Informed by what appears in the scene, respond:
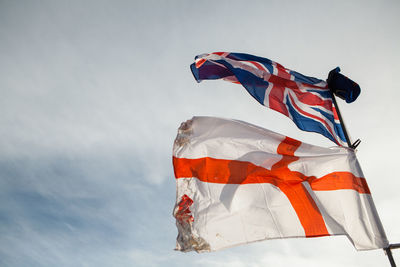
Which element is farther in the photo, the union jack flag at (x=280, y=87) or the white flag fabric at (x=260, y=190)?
the union jack flag at (x=280, y=87)

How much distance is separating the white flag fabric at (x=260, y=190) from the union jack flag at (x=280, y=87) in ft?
2.44

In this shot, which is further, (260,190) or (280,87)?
(280,87)

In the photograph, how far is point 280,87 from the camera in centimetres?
689

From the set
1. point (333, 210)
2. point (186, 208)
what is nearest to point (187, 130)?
point (186, 208)

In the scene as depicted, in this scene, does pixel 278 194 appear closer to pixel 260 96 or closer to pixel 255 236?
pixel 255 236

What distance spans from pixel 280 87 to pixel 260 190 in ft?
8.93

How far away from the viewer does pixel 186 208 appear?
5.38m

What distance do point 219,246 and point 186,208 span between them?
94cm

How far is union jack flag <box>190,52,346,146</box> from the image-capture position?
21.0 ft

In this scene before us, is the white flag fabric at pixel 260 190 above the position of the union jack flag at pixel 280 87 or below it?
below

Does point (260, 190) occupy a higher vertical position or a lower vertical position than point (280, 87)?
lower

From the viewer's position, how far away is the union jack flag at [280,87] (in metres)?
6.41

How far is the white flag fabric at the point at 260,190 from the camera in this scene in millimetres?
5152

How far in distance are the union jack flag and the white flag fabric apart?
2.44 ft
